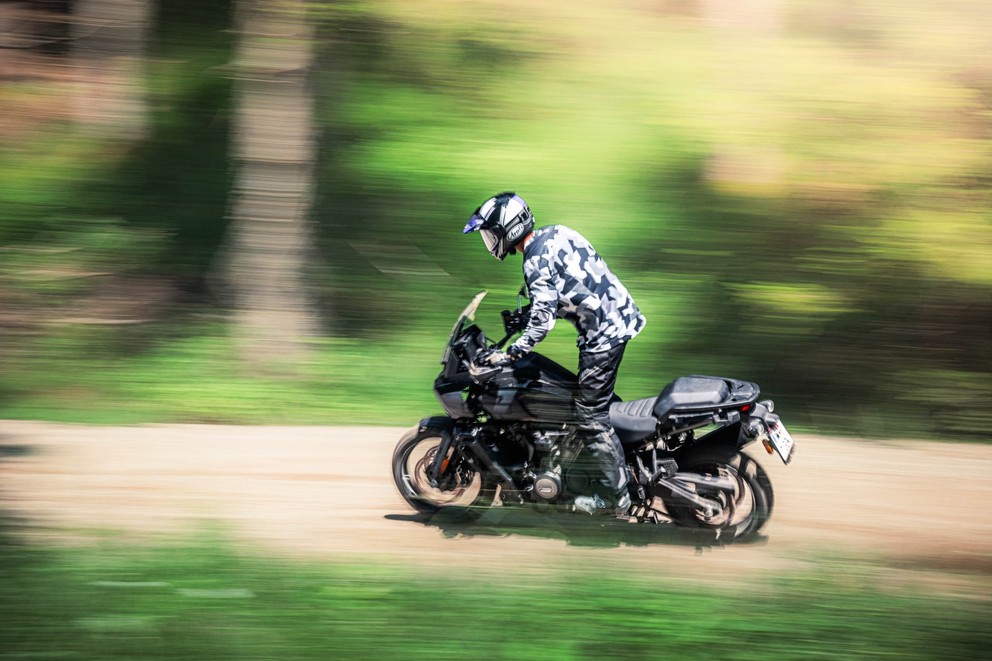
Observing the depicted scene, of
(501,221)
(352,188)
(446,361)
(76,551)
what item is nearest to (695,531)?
(446,361)

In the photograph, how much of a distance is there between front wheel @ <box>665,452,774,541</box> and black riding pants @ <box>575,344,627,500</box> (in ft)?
1.41

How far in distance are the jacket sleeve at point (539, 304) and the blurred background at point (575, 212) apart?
9.86 feet

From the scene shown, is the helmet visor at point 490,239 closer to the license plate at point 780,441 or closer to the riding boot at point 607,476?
the riding boot at point 607,476

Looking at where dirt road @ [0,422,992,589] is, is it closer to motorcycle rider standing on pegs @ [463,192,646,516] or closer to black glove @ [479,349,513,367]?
motorcycle rider standing on pegs @ [463,192,646,516]

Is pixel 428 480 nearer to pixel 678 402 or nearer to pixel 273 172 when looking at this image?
pixel 678 402

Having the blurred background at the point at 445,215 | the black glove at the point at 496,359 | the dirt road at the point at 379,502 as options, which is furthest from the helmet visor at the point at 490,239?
the blurred background at the point at 445,215

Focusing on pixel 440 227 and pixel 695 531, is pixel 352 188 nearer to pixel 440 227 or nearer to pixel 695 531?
pixel 440 227

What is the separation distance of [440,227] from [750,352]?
3161 millimetres

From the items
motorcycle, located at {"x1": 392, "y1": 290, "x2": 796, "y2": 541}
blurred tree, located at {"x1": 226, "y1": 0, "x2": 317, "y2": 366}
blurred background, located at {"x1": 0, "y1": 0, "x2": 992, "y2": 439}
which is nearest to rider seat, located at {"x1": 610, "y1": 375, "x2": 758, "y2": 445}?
motorcycle, located at {"x1": 392, "y1": 290, "x2": 796, "y2": 541}

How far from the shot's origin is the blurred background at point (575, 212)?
916 centimetres

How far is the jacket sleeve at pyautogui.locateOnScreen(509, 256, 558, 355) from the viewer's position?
5707 millimetres

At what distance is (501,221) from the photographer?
5762mm

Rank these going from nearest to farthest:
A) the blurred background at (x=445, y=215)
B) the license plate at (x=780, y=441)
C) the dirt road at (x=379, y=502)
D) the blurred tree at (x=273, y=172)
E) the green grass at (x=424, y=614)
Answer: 1. the green grass at (x=424, y=614)
2. the license plate at (x=780, y=441)
3. the dirt road at (x=379, y=502)
4. the blurred background at (x=445, y=215)
5. the blurred tree at (x=273, y=172)

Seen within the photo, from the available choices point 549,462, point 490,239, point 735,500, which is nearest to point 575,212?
→ point 490,239
